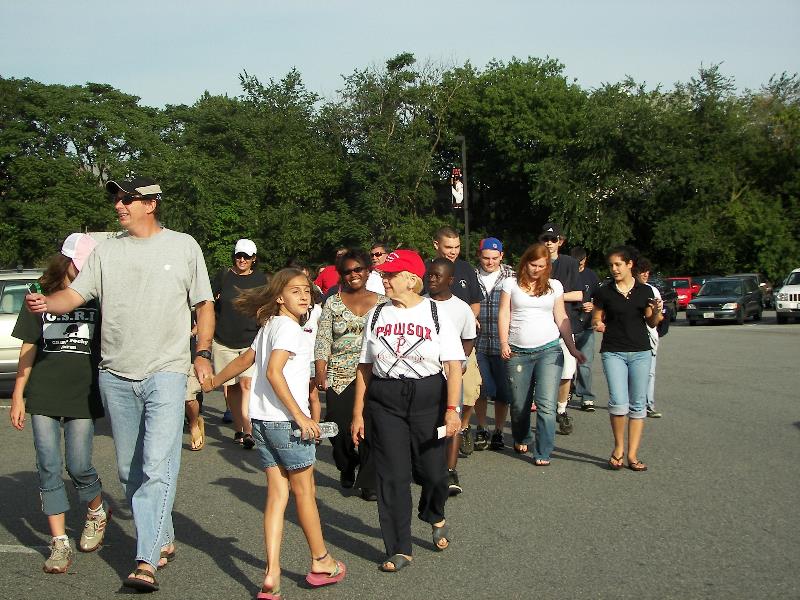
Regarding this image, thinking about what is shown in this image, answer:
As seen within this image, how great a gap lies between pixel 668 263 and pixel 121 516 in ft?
161

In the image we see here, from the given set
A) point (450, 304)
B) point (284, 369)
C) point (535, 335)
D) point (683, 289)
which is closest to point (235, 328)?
point (450, 304)

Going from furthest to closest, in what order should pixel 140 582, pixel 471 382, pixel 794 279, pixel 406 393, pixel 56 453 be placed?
pixel 794 279, pixel 471 382, pixel 56 453, pixel 406 393, pixel 140 582

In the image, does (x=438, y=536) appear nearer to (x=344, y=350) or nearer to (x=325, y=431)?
(x=325, y=431)

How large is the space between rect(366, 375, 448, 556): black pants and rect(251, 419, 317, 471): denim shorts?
22.3 inches

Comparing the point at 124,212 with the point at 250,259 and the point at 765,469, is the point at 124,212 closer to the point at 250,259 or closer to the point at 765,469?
the point at 250,259

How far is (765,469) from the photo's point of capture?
26.3ft

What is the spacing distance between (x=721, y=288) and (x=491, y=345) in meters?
26.4

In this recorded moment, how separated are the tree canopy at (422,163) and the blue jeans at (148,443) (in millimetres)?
44816

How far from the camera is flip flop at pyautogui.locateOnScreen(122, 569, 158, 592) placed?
4988mm

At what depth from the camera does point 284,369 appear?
5.20m

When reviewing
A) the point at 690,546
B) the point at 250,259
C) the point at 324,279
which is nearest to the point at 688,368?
the point at 324,279

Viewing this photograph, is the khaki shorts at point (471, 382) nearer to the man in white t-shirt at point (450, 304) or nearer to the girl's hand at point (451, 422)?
the man in white t-shirt at point (450, 304)

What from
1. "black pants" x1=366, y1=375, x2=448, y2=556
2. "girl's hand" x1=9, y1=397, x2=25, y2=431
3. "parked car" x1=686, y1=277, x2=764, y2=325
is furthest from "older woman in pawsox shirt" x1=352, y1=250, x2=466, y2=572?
"parked car" x1=686, y1=277, x2=764, y2=325

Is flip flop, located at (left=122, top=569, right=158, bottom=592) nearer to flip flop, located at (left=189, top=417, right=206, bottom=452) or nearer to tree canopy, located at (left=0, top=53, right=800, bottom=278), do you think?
flip flop, located at (left=189, top=417, right=206, bottom=452)
